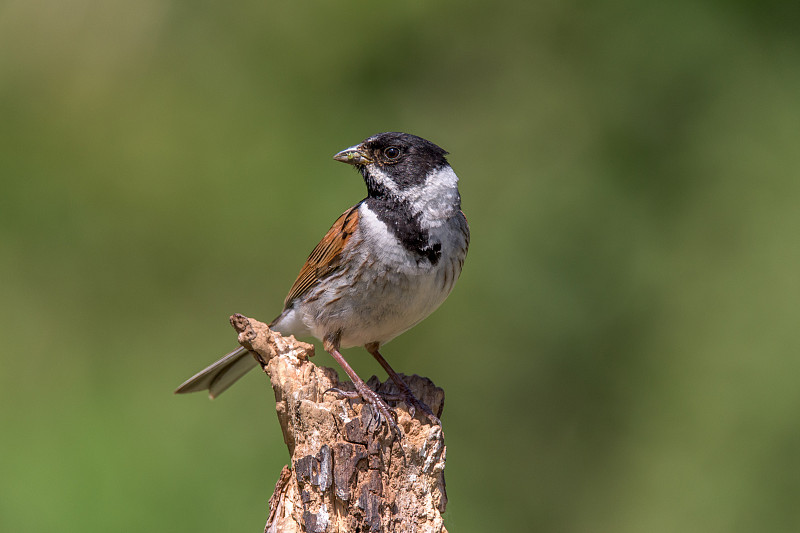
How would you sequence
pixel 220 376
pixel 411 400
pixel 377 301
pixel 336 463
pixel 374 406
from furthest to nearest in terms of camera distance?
pixel 220 376
pixel 411 400
pixel 377 301
pixel 374 406
pixel 336 463

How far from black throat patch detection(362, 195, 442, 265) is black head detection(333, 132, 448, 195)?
0.38 ft

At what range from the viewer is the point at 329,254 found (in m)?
3.50

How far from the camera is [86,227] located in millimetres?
6289

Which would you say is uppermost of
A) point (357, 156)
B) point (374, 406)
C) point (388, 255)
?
point (357, 156)

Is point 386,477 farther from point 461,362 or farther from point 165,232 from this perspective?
point 165,232

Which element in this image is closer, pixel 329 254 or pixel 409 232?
pixel 409 232

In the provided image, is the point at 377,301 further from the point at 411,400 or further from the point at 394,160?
the point at 394,160

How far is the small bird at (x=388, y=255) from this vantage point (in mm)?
3305

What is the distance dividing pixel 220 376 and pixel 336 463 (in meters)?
1.20

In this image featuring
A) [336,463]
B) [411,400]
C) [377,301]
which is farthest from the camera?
[411,400]

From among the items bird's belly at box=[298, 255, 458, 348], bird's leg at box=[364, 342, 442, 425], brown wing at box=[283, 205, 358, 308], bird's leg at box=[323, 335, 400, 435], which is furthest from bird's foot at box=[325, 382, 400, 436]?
brown wing at box=[283, 205, 358, 308]

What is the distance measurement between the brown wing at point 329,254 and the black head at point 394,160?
0.55 ft

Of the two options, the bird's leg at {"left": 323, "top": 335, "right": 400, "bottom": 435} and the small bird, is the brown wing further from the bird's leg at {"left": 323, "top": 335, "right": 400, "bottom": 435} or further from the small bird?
the bird's leg at {"left": 323, "top": 335, "right": 400, "bottom": 435}

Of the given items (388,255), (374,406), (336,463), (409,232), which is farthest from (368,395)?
(409,232)
